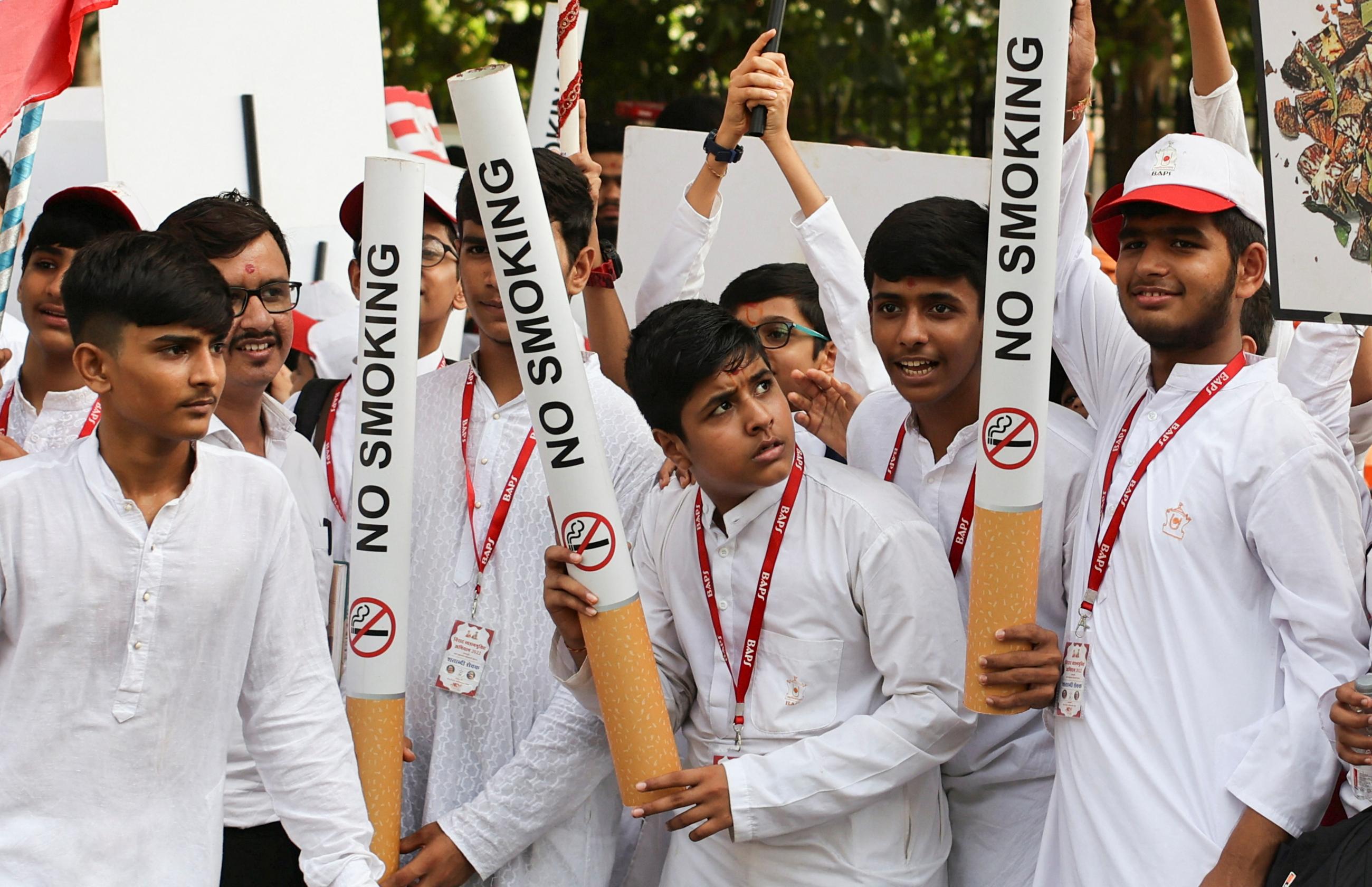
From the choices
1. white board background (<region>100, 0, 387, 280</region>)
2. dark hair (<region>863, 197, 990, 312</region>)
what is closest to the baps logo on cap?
dark hair (<region>863, 197, 990, 312</region>)

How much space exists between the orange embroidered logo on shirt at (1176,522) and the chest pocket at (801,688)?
24.3 inches

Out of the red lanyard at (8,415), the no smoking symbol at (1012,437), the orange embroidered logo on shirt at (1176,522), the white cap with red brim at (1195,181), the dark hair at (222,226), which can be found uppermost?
the white cap with red brim at (1195,181)

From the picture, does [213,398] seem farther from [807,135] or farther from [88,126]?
[807,135]

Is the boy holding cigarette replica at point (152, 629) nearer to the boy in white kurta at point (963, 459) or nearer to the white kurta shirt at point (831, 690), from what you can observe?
the white kurta shirt at point (831, 690)

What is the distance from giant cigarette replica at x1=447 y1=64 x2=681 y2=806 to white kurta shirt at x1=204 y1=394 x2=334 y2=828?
0.52 metres

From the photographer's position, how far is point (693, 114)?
655 centimetres

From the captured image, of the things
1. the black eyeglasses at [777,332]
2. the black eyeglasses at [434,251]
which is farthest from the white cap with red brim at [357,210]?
the black eyeglasses at [777,332]

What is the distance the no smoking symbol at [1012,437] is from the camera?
2.60 meters

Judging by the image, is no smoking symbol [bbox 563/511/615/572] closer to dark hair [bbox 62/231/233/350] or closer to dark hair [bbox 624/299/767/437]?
dark hair [bbox 624/299/767/437]

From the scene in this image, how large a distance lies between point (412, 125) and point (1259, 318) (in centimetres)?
422

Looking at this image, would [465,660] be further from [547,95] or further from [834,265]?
[547,95]

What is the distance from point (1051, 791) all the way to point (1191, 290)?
95 cm

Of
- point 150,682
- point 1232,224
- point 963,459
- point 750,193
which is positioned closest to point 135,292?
point 150,682

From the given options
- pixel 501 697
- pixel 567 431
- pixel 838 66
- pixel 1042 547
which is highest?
pixel 838 66
